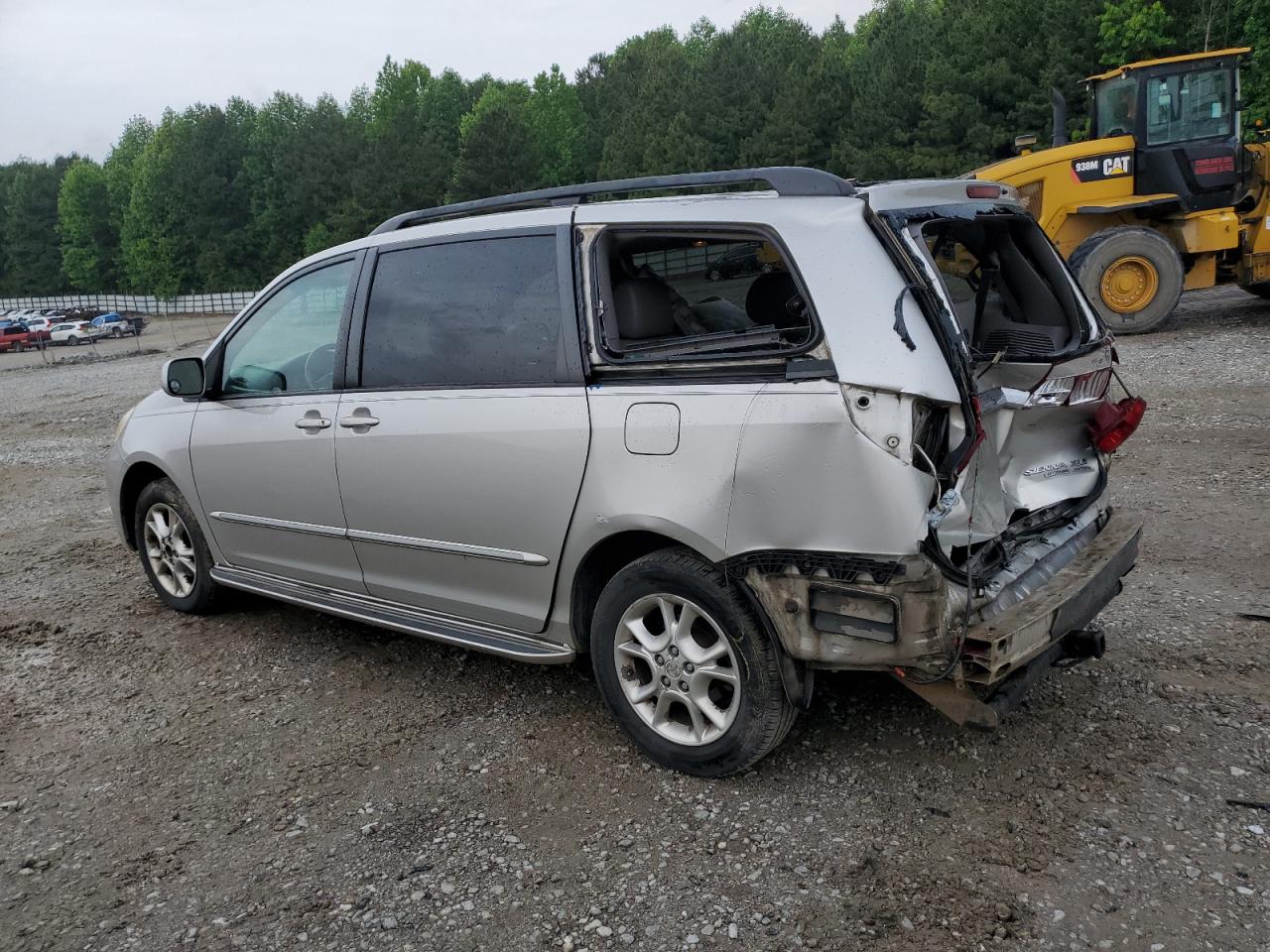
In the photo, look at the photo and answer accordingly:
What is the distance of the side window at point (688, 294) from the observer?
3.30 m

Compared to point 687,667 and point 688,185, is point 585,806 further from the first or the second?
point 688,185

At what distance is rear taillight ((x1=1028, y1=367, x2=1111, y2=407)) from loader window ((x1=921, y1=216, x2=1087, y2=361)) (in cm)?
17

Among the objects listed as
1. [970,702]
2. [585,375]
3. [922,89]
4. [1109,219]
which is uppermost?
[922,89]

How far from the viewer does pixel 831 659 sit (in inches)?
118

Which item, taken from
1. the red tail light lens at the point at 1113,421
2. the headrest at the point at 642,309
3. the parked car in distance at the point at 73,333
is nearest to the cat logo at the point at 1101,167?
the red tail light lens at the point at 1113,421

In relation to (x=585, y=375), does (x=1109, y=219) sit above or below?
above

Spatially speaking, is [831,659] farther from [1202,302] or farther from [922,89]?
[922,89]

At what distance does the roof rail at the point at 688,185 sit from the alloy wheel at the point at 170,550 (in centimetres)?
208

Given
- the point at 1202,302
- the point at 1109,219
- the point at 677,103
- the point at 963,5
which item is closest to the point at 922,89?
the point at 963,5

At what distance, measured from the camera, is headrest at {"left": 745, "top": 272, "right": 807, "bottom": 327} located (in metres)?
3.46

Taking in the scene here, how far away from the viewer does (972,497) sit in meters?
3.01

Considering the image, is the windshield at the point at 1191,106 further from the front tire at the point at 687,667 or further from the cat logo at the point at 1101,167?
the front tire at the point at 687,667

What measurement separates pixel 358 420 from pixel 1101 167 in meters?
11.4

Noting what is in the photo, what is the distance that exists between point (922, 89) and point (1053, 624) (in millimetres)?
47622
